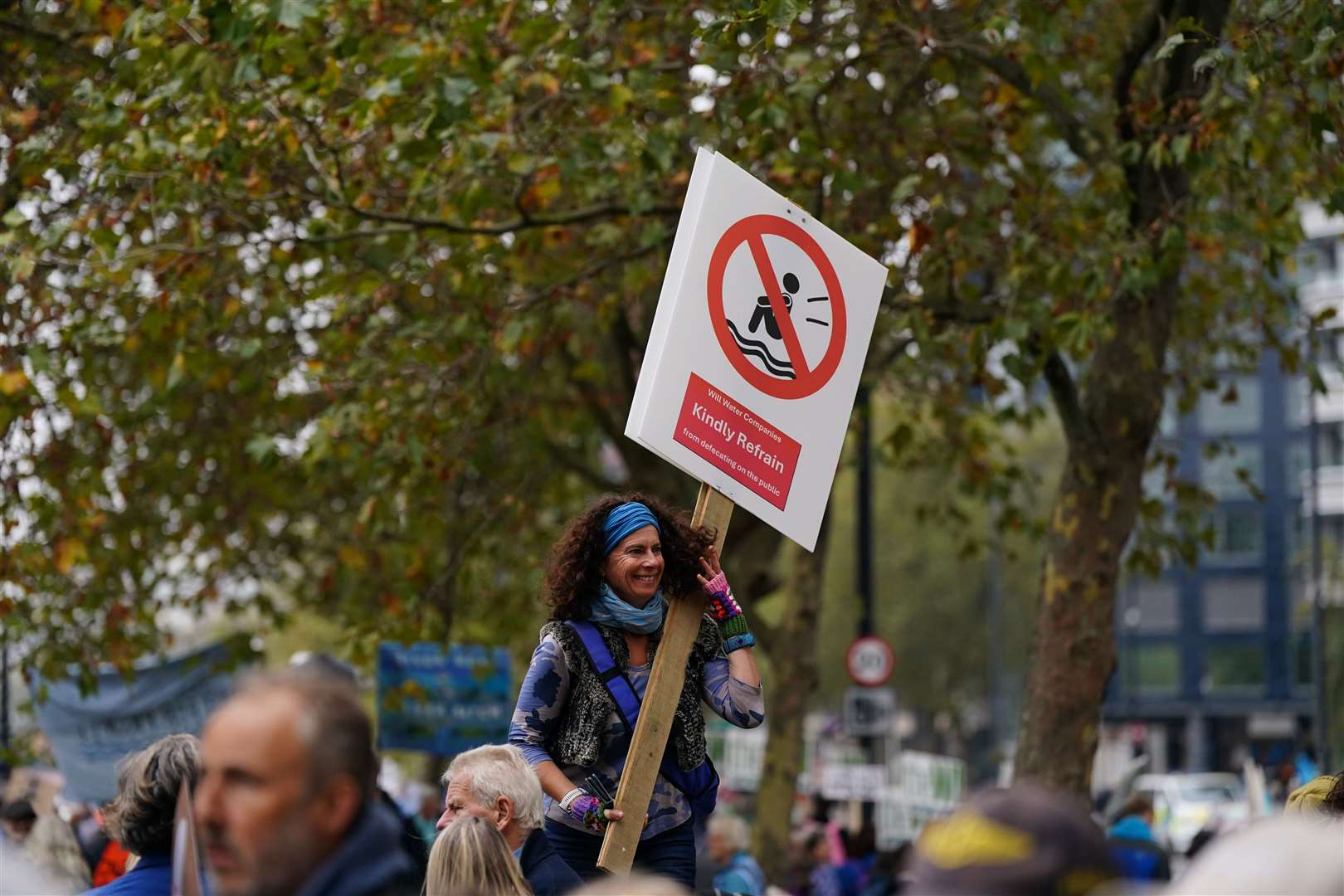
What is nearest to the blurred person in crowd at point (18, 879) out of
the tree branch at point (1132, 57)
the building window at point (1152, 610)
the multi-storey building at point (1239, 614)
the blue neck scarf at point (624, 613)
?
the blue neck scarf at point (624, 613)

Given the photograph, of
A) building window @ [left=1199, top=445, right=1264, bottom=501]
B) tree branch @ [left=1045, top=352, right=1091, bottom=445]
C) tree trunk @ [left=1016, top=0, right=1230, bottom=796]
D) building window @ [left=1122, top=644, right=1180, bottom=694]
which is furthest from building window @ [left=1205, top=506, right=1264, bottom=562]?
tree branch @ [left=1045, top=352, right=1091, bottom=445]

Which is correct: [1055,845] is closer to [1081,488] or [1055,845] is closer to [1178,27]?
[1178,27]

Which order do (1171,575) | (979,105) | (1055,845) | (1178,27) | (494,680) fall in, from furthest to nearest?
(1171,575) < (494,680) < (979,105) < (1178,27) < (1055,845)

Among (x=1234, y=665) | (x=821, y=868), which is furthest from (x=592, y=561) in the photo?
(x=1234, y=665)

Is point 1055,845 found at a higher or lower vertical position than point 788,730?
lower

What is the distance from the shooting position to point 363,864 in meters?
2.66

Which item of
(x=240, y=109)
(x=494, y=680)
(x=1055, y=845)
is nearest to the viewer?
(x=1055, y=845)

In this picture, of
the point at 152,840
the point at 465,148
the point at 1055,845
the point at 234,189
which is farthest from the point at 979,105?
the point at 1055,845

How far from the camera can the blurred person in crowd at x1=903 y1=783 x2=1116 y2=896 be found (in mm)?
2346

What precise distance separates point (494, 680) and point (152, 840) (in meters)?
10.5

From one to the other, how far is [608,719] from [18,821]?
245 inches

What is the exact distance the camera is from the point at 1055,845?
93.1 inches

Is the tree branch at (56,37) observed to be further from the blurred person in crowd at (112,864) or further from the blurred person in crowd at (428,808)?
the blurred person in crowd at (428,808)

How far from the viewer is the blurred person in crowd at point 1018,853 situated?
2346mm
